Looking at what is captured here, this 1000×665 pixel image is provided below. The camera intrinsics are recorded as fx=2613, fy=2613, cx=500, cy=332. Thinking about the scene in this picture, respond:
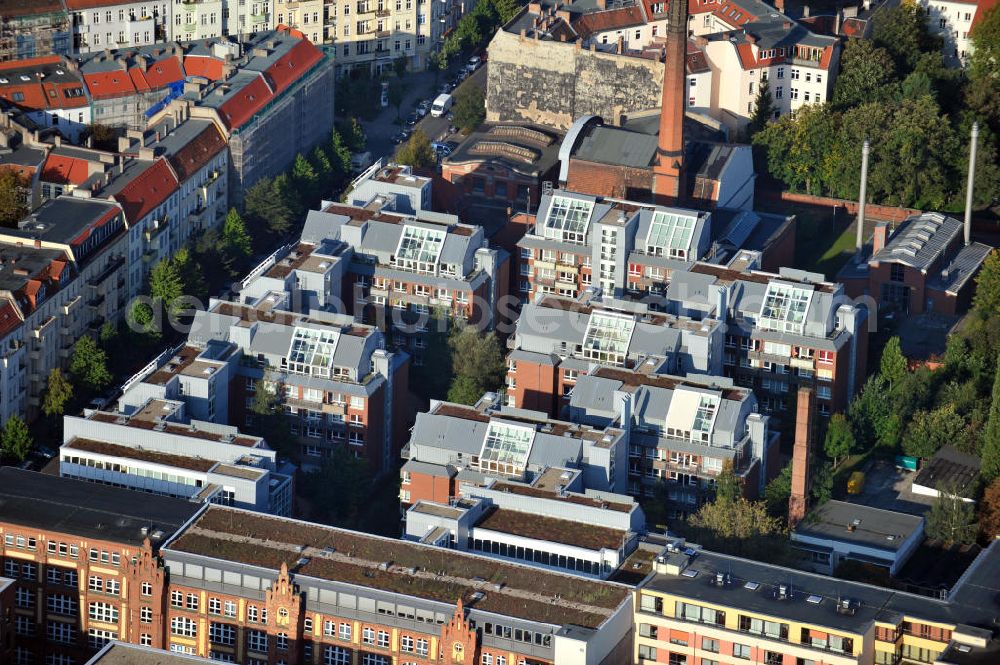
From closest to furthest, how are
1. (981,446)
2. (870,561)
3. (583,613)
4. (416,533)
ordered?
(583,613) < (416,533) < (870,561) < (981,446)

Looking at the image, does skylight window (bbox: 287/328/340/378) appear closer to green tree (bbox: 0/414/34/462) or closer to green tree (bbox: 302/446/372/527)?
green tree (bbox: 302/446/372/527)

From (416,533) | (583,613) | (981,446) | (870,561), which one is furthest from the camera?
(981,446)

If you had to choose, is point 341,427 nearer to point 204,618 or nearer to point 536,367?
point 536,367

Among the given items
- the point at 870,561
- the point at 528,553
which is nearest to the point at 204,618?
the point at 528,553

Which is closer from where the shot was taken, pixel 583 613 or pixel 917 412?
pixel 583 613

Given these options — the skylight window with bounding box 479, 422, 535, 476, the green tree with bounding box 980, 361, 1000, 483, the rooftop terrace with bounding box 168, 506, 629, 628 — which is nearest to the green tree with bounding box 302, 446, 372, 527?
the skylight window with bounding box 479, 422, 535, 476

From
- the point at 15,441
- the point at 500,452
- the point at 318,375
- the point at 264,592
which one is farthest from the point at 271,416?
the point at 264,592
